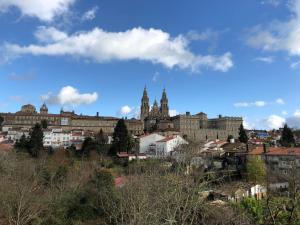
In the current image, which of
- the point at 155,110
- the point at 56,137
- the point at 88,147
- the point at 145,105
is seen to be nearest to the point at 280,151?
the point at 88,147

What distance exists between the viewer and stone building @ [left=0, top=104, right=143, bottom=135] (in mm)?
99456

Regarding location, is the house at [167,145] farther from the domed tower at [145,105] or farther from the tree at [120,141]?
the domed tower at [145,105]

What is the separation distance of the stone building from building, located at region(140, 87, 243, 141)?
5591mm

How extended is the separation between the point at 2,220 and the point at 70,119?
86.4 m

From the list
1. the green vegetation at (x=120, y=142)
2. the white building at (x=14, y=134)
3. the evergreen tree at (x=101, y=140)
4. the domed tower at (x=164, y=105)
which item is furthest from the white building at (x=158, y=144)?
the domed tower at (x=164, y=105)

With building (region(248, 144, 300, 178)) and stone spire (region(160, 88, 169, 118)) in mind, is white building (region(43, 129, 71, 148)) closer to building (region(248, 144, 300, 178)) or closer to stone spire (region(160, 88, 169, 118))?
stone spire (region(160, 88, 169, 118))

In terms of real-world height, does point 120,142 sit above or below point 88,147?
above

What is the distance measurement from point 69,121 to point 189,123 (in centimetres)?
3451

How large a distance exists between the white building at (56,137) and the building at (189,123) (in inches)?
927

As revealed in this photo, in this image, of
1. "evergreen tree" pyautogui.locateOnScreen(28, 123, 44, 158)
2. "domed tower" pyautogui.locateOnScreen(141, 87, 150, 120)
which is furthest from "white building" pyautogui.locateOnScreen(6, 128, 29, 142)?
"domed tower" pyautogui.locateOnScreen(141, 87, 150, 120)

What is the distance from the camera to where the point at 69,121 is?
10269cm

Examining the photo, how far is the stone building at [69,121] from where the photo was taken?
9946 centimetres

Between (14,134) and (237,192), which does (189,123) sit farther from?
(237,192)

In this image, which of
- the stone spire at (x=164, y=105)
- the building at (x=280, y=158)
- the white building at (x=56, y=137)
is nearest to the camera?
the building at (x=280, y=158)
